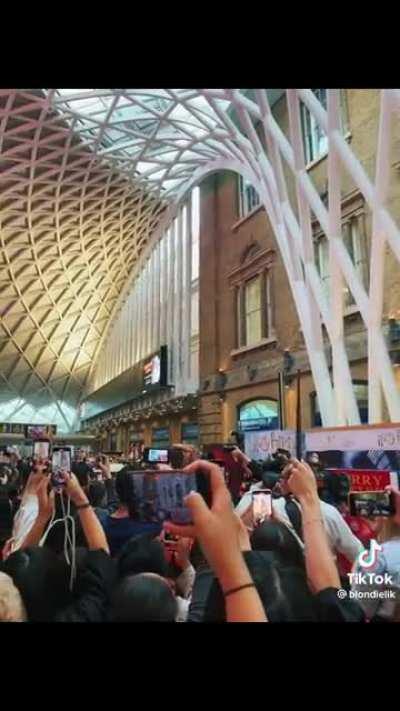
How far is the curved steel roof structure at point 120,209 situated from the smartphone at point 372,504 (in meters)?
3.86

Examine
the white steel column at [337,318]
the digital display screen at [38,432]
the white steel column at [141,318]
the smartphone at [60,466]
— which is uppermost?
the white steel column at [141,318]

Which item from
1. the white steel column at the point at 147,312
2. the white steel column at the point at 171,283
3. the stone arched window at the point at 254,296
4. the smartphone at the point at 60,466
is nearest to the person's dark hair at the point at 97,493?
the smartphone at the point at 60,466

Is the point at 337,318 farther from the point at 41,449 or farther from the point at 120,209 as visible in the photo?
the point at 120,209

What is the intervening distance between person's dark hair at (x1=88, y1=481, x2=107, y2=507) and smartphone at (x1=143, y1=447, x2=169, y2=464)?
981mm

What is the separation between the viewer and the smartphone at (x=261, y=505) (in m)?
3.33

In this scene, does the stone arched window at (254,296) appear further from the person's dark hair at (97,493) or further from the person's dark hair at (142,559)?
the person's dark hair at (142,559)

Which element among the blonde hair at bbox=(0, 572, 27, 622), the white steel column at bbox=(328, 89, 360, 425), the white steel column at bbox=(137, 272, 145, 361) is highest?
the white steel column at bbox=(137, 272, 145, 361)

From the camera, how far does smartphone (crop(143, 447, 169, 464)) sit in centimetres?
505

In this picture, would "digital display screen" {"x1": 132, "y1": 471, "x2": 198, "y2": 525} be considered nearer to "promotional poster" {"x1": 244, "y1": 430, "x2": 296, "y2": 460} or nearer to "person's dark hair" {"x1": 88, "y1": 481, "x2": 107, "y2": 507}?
"person's dark hair" {"x1": 88, "y1": 481, "x2": 107, "y2": 507}

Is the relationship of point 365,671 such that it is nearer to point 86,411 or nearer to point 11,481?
point 11,481

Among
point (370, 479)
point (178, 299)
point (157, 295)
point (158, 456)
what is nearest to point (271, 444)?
point (158, 456)

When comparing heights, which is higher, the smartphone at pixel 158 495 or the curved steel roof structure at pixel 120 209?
the curved steel roof structure at pixel 120 209

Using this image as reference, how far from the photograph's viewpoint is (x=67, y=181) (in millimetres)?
19438

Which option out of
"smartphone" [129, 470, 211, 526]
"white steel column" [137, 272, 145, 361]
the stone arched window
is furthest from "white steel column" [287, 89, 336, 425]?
"white steel column" [137, 272, 145, 361]
